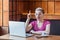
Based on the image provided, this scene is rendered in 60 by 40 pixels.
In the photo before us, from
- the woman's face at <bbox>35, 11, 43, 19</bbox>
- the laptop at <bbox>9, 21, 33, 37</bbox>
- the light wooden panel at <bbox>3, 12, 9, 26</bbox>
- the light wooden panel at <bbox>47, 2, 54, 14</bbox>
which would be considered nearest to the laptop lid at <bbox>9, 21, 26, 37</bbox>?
the laptop at <bbox>9, 21, 33, 37</bbox>

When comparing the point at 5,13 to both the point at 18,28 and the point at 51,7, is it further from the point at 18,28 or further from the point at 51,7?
the point at 51,7

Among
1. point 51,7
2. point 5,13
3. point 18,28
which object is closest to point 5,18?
point 5,13

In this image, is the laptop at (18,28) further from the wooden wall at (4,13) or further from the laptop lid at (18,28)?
the wooden wall at (4,13)

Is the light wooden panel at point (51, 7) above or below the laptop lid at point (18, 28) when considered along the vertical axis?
above

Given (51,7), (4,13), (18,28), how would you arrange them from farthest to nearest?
(51,7) → (4,13) → (18,28)

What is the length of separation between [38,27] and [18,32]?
661 mm

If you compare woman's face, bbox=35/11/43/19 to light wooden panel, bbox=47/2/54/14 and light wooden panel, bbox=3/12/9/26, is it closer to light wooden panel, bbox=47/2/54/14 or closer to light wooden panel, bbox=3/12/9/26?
light wooden panel, bbox=3/12/9/26

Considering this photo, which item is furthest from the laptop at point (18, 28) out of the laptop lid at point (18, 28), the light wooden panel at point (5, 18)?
the light wooden panel at point (5, 18)

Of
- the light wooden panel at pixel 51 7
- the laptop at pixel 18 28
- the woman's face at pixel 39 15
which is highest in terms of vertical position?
the light wooden panel at pixel 51 7

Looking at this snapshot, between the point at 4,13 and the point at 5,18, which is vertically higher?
the point at 4,13

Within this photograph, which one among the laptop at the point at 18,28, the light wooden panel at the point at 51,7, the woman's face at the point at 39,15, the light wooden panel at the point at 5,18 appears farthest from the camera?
the light wooden panel at the point at 51,7

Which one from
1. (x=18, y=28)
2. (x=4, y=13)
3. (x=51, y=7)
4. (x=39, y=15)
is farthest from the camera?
(x=51, y=7)

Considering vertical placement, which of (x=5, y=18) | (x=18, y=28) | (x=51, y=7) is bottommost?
(x=18, y=28)

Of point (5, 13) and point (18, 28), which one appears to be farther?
→ point (5, 13)
